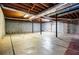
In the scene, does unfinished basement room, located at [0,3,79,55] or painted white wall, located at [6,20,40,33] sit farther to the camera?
painted white wall, located at [6,20,40,33]

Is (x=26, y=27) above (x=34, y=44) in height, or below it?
above

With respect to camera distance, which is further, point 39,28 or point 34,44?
point 39,28

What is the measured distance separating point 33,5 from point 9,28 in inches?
25.9

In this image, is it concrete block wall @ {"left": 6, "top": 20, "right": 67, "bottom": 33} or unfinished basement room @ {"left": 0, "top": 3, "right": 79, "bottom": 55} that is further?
concrete block wall @ {"left": 6, "top": 20, "right": 67, "bottom": 33}

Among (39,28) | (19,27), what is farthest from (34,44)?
(19,27)

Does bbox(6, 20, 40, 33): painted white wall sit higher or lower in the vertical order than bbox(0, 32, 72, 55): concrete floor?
higher

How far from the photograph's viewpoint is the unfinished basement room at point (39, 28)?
7.16 ft

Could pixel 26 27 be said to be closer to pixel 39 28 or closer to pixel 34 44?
pixel 39 28

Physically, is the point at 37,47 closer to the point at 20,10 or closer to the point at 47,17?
the point at 47,17

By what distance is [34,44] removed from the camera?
7.48 feet

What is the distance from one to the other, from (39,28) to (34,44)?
1.15ft

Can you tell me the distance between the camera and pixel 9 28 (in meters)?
2.28

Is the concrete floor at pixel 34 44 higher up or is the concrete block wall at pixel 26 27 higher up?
the concrete block wall at pixel 26 27

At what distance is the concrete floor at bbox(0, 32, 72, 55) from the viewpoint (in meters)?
2.18
